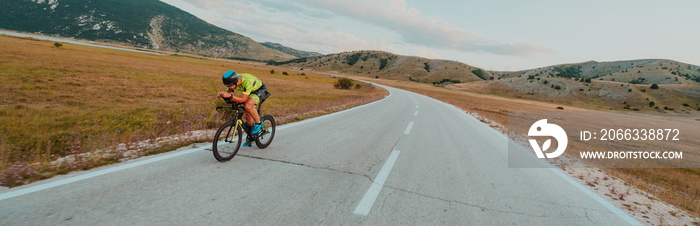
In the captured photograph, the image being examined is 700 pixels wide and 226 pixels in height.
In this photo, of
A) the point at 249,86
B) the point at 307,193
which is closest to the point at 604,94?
the point at 249,86

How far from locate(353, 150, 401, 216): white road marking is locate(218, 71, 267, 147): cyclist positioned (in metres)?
2.68

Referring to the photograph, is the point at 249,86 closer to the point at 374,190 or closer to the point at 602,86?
the point at 374,190

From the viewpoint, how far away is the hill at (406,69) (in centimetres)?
14225

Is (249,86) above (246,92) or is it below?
above

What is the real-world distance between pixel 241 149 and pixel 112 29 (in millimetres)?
253951

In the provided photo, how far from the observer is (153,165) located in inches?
165

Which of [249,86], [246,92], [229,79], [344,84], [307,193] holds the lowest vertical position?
[307,193]

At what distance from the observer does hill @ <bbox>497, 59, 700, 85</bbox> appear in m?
103

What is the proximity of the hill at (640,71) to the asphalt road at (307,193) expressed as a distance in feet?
379

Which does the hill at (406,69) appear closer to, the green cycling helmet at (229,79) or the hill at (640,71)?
the hill at (640,71)

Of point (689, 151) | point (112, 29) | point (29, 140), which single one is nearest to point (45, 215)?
point (29, 140)

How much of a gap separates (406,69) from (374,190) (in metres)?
166

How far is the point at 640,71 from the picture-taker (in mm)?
116000

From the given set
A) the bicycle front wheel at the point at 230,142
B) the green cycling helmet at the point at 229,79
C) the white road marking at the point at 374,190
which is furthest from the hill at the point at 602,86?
the green cycling helmet at the point at 229,79
